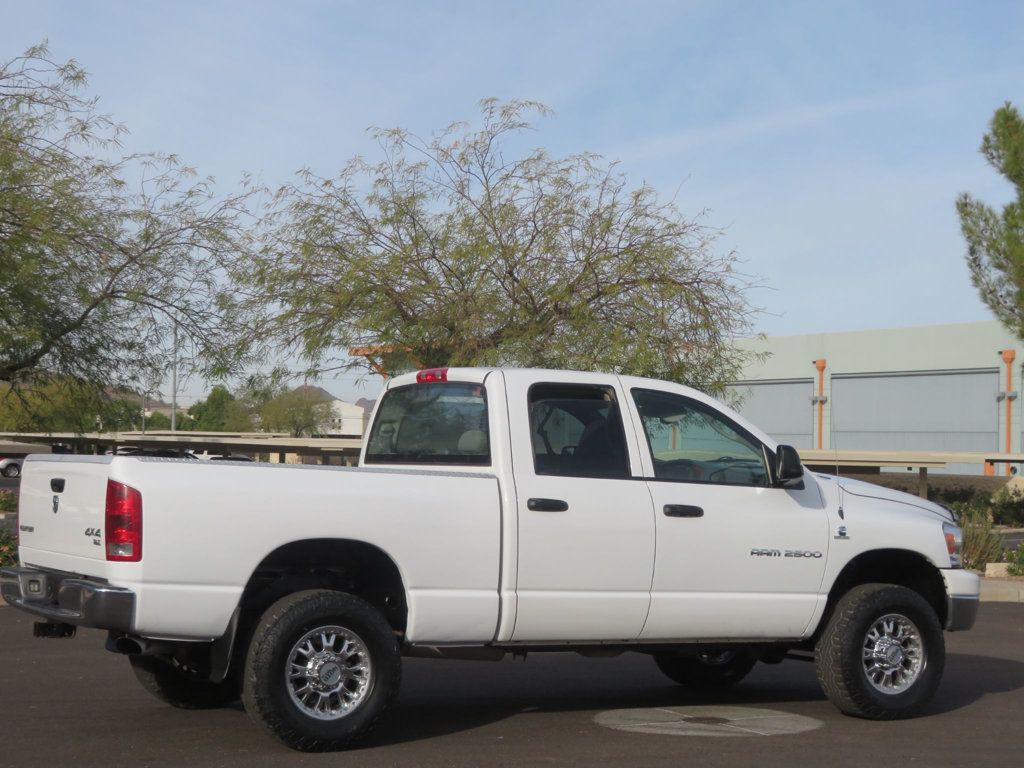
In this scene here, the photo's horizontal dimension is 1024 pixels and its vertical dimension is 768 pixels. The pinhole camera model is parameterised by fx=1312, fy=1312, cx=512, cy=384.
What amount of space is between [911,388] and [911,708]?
48.9 meters

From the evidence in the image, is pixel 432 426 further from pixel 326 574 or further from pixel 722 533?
pixel 722 533

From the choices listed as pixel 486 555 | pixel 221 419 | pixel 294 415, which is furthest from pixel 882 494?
pixel 221 419

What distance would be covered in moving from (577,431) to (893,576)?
2.68 m

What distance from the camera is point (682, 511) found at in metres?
7.82

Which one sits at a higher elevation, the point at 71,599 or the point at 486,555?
the point at 486,555

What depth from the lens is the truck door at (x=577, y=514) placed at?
7.42 m

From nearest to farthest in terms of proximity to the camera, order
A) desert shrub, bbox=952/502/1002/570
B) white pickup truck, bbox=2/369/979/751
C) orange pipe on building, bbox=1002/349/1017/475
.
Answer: white pickup truck, bbox=2/369/979/751 < desert shrub, bbox=952/502/1002/570 < orange pipe on building, bbox=1002/349/1017/475

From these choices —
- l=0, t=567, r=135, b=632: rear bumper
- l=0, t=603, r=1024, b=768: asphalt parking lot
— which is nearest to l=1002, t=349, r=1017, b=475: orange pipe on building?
l=0, t=603, r=1024, b=768: asphalt parking lot

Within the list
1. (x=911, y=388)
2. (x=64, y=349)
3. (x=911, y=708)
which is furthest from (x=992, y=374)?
(x=911, y=708)

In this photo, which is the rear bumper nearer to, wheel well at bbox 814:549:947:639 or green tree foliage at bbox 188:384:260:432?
wheel well at bbox 814:549:947:639

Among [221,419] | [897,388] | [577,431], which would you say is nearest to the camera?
[577,431]

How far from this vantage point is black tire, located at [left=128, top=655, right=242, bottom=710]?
8039 millimetres

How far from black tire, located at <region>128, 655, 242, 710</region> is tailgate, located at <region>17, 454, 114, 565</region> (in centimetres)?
110

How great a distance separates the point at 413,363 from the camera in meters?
20.2
